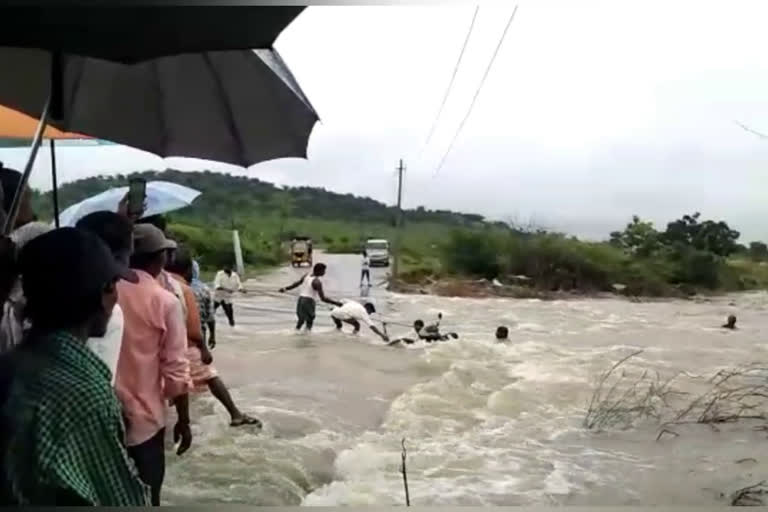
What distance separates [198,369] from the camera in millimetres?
3168

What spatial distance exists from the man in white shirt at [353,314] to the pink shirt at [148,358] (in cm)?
439

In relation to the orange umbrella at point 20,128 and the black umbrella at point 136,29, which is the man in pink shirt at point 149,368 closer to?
the black umbrella at point 136,29

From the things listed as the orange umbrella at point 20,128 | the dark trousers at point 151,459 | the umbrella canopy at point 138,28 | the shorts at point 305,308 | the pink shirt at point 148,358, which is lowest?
the dark trousers at point 151,459

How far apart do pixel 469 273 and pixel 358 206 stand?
2.70 m

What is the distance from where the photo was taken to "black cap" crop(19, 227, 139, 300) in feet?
4.22

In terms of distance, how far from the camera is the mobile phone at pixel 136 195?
2822 millimetres

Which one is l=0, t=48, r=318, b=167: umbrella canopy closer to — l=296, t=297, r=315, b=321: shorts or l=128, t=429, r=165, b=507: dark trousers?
l=128, t=429, r=165, b=507: dark trousers

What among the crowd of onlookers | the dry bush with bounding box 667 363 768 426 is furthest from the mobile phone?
the dry bush with bounding box 667 363 768 426

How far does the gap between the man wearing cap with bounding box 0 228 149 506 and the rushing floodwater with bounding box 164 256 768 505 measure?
7.18 ft

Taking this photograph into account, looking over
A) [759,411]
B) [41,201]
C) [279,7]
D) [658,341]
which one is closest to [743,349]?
[658,341]

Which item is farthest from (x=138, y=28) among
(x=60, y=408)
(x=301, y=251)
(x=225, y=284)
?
(x=225, y=284)

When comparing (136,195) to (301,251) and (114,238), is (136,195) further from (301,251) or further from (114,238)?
(301,251)

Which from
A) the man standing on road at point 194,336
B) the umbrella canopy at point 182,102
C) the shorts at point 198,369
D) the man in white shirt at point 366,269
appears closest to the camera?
the umbrella canopy at point 182,102

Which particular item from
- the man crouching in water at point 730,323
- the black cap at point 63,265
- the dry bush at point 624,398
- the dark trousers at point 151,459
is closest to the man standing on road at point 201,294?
the dark trousers at point 151,459
